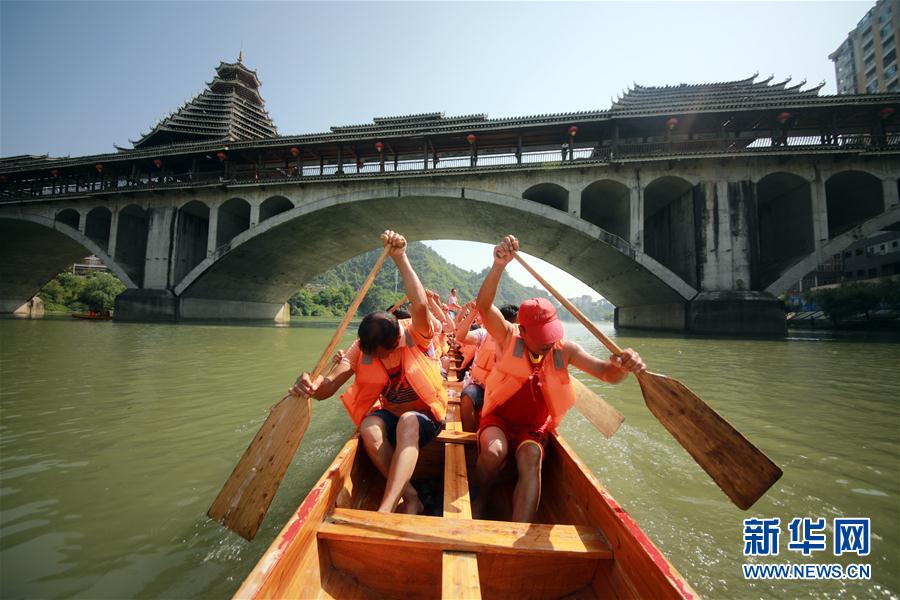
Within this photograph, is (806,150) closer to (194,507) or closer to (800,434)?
(800,434)

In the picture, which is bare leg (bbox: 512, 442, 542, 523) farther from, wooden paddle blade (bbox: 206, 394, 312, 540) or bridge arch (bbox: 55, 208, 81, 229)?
bridge arch (bbox: 55, 208, 81, 229)

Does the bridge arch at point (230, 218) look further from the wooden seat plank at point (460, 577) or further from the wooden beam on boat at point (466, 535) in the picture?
the wooden seat plank at point (460, 577)

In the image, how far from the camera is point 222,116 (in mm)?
28125

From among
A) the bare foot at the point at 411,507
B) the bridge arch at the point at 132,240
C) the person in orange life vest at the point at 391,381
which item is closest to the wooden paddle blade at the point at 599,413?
the person in orange life vest at the point at 391,381

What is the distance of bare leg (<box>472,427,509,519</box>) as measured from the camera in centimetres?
218

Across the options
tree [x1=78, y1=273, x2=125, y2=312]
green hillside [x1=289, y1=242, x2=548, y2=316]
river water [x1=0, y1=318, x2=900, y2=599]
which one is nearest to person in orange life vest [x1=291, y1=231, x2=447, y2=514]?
river water [x1=0, y1=318, x2=900, y2=599]

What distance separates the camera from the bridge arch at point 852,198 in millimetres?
14672

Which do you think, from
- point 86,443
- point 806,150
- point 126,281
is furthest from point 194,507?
point 126,281

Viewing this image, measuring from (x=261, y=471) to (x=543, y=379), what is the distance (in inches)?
70.5

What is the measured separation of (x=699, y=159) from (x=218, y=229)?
2340cm

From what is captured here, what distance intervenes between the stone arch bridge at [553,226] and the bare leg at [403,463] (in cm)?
1544

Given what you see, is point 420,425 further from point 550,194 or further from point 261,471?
point 550,194

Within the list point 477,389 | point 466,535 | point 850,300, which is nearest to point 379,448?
point 466,535

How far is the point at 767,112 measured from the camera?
1518 centimetres
